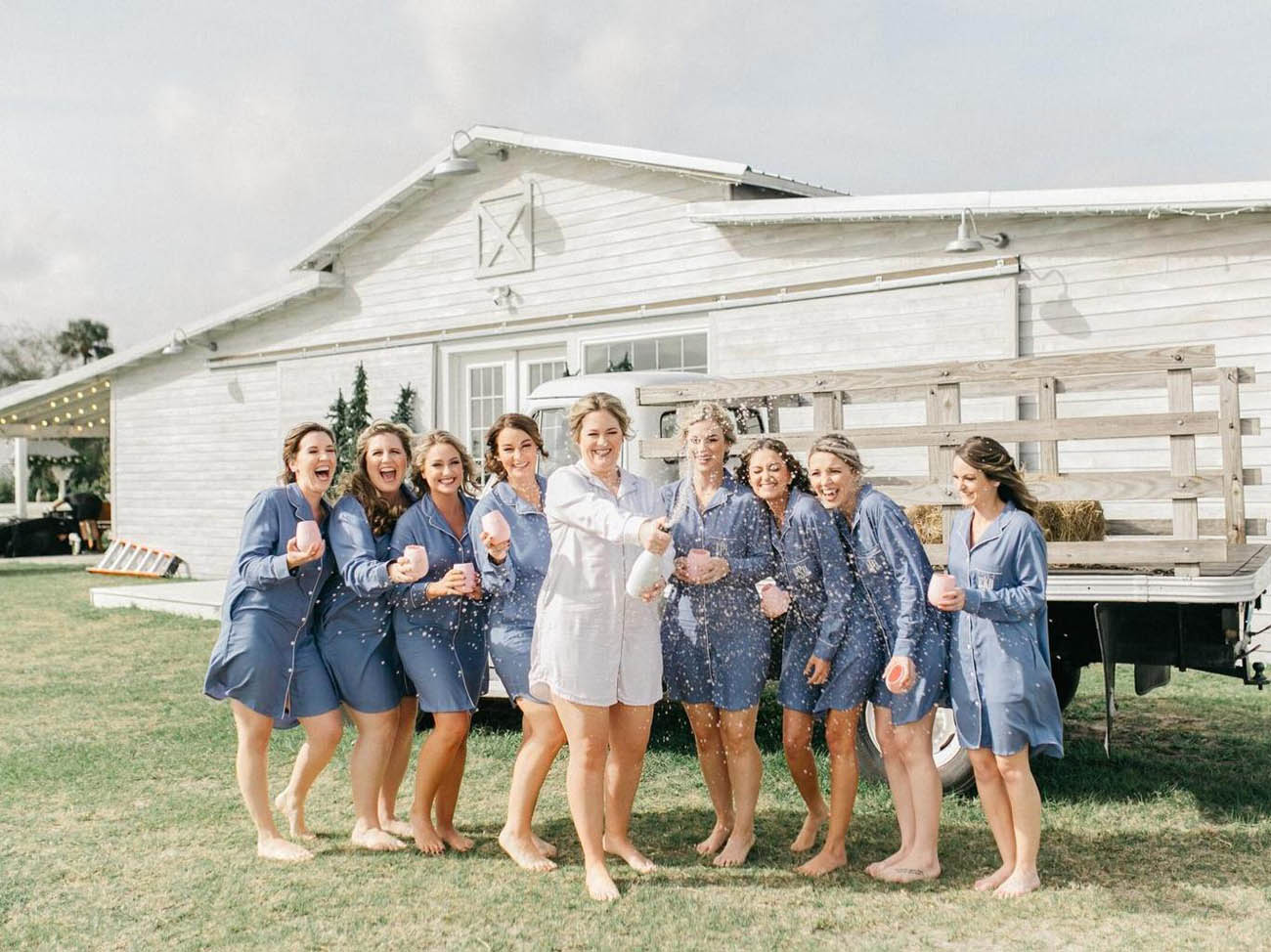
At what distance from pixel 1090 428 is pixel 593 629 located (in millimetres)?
2218

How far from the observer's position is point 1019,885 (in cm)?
420

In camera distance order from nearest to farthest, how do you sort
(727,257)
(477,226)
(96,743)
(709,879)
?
(709,879), (96,743), (727,257), (477,226)

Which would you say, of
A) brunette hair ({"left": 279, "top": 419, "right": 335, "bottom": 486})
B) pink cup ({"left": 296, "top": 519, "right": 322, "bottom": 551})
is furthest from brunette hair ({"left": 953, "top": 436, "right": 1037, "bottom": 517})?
brunette hair ({"left": 279, "top": 419, "right": 335, "bottom": 486})

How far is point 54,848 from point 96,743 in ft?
6.75

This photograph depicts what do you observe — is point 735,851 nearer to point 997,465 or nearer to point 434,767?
point 434,767

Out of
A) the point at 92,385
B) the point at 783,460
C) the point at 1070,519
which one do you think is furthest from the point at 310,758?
the point at 92,385

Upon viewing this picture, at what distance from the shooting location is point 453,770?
15.9 ft

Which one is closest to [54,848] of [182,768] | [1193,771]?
[182,768]

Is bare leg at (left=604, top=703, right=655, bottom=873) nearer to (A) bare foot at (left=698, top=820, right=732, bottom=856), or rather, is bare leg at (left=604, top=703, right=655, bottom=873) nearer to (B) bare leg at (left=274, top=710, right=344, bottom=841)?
(A) bare foot at (left=698, top=820, right=732, bottom=856)

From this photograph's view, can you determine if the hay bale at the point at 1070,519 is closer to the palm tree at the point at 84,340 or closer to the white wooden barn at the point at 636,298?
the white wooden barn at the point at 636,298

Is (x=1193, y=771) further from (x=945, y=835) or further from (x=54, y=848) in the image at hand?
(x=54, y=848)

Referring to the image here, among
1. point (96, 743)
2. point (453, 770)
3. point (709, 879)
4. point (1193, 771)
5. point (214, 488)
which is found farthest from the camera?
point (214, 488)

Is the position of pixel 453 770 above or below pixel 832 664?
below

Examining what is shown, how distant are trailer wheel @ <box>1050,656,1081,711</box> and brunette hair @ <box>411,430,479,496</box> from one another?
2.63m
